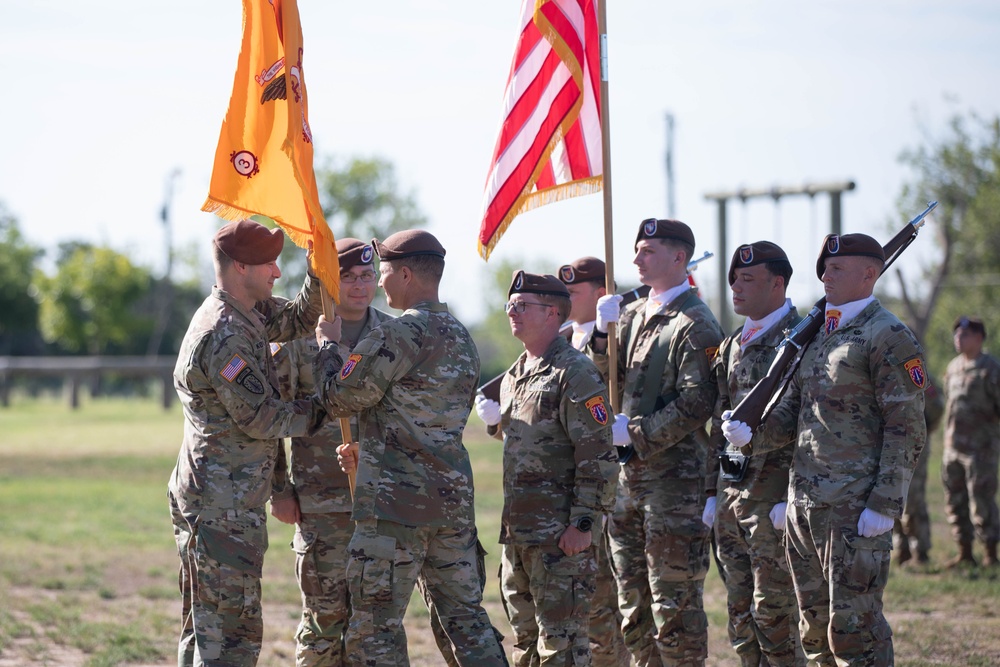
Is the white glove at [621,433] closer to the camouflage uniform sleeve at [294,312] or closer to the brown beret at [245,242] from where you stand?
the camouflage uniform sleeve at [294,312]

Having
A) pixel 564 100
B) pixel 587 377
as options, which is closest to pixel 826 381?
pixel 587 377

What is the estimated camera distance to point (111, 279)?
55719 millimetres

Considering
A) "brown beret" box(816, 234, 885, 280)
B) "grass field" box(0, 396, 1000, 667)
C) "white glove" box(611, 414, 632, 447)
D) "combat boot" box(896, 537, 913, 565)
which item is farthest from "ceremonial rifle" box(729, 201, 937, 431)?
"combat boot" box(896, 537, 913, 565)

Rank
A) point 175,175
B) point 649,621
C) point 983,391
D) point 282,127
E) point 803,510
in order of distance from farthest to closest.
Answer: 1. point 175,175
2. point 983,391
3. point 649,621
4. point 282,127
5. point 803,510

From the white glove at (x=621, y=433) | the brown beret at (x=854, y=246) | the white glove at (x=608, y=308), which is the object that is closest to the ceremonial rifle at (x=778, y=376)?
the brown beret at (x=854, y=246)

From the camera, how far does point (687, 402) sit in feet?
20.9

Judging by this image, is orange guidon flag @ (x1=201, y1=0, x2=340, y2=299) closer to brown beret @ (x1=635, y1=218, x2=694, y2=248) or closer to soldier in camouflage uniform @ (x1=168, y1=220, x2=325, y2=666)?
soldier in camouflage uniform @ (x1=168, y1=220, x2=325, y2=666)

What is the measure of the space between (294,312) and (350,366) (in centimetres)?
89

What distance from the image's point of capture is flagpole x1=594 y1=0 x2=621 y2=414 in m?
6.40

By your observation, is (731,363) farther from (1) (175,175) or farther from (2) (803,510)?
(1) (175,175)

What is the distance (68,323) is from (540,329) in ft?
180

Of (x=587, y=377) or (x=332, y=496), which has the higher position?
(x=587, y=377)

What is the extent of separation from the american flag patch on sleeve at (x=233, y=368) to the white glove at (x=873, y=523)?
301cm

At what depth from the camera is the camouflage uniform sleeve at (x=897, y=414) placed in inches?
207
